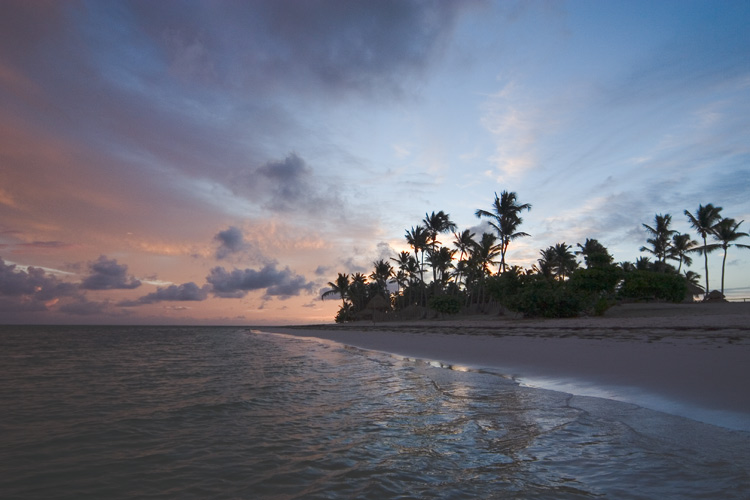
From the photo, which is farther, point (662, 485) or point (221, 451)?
point (221, 451)

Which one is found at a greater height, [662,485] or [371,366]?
[662,485]

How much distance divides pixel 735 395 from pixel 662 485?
11.9 feet

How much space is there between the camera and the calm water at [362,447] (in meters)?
3.31

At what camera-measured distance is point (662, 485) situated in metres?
3.05

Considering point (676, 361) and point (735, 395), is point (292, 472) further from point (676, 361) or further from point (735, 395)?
point (676, 361)

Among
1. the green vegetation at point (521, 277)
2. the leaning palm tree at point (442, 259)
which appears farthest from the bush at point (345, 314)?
the leaning palm tree at point (442, 259)

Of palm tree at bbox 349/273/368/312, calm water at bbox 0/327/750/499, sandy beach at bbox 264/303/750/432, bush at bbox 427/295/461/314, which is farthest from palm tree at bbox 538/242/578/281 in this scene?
calm water at bbox 0/327/750/499

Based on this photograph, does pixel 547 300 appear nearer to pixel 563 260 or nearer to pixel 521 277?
pixel 521 277

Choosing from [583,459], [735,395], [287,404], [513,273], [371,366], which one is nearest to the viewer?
[583,459]

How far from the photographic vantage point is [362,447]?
450 centimetres

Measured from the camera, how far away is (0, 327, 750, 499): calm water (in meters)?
3.31

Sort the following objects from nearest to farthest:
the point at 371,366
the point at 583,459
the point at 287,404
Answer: the point at 583,459 < the point at 287,404 < the point at 371,366

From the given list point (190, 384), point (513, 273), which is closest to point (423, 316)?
point (513, 273)

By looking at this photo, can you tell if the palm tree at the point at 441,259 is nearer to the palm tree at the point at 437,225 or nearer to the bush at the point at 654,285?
the palm tree at the point at 437,225
